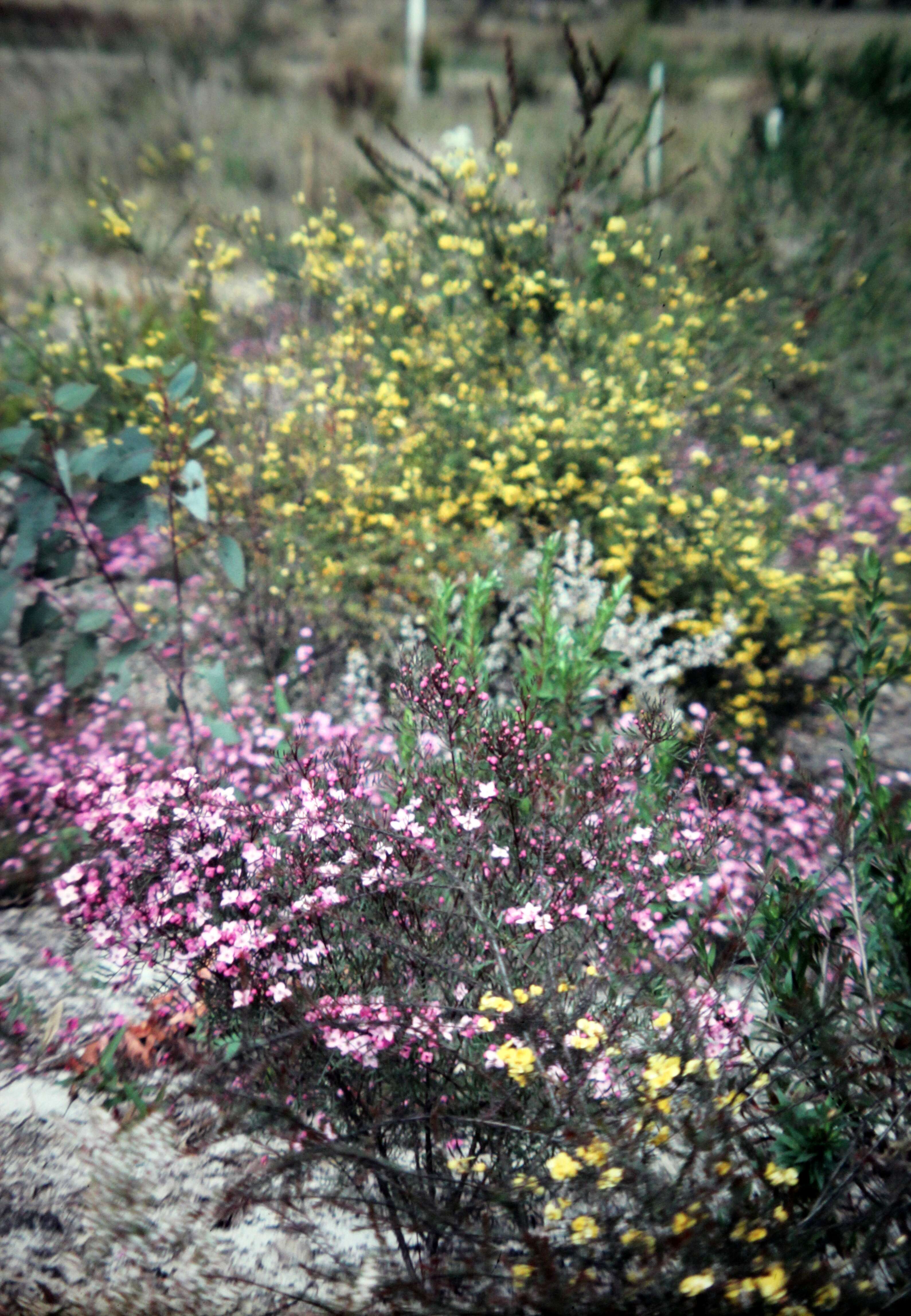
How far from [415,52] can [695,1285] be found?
14208mm

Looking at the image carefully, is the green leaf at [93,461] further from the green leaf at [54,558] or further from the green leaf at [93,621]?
the green leaf at [93,621]

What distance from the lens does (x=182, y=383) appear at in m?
2.38

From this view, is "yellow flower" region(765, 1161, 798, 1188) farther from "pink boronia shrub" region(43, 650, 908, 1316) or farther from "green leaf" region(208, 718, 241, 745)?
"green leaf" region(208, 718, 241, 745)

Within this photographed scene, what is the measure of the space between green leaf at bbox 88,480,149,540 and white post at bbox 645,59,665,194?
2.90m

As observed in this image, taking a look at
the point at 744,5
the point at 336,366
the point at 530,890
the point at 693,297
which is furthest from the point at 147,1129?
the point at 744,5

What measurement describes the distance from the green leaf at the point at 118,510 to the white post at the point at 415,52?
11.5m

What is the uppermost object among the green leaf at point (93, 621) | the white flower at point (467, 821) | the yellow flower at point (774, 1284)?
the green leaf at point (93, 621)

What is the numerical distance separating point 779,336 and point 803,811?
2.89m

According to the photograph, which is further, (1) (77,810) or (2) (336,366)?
(2) (336,366)

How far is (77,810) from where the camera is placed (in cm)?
170

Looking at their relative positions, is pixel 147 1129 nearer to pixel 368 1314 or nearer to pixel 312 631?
pixel 368 1314

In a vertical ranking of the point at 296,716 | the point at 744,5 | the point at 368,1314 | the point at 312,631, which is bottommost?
the point at 368,1314

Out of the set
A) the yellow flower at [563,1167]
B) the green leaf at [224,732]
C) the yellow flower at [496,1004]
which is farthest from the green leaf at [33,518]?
the yellow flower at [563,1167]

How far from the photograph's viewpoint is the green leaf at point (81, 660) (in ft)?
8.84
